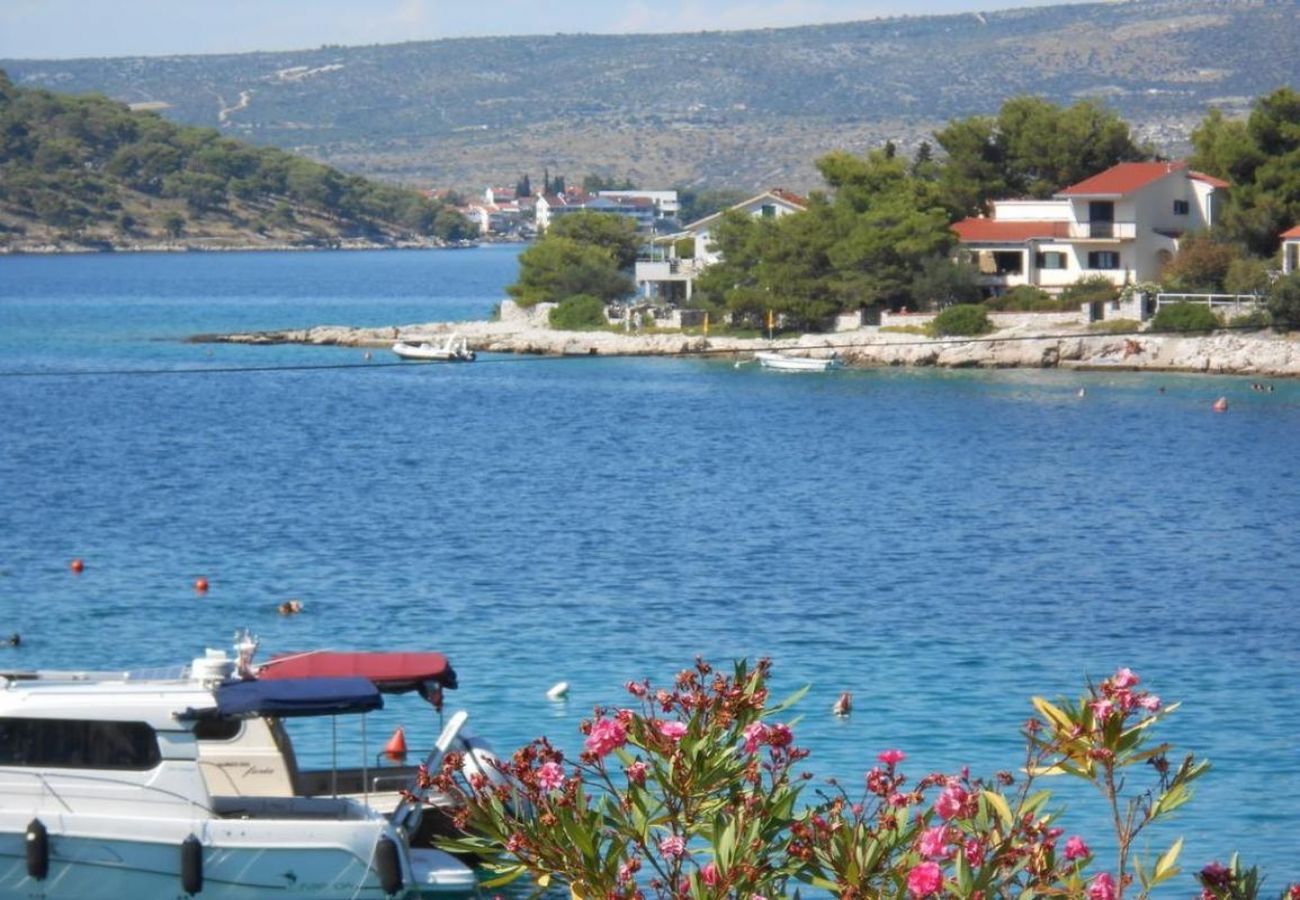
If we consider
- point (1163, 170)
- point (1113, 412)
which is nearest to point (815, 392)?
point (1113, 412)

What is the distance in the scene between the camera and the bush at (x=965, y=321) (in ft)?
236

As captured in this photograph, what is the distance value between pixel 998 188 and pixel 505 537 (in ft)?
176

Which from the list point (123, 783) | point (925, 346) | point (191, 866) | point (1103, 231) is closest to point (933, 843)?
point (191, 866)

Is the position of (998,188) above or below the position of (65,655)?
above

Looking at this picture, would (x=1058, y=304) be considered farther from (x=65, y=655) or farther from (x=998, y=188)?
(x=65, y=655)

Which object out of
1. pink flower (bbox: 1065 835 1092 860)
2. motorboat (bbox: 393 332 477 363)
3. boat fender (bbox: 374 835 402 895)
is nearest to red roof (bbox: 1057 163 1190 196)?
motorboat (bbox: 393 332 477 363)

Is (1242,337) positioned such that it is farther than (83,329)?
No

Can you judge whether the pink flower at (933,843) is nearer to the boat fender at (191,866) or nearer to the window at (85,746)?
the boat fender at (191,866)

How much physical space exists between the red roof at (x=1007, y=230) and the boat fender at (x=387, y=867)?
64.4 meters

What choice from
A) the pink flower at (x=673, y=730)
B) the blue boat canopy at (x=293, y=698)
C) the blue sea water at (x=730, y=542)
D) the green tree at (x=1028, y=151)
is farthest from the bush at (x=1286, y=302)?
the pink flower at (x=673, y=730)

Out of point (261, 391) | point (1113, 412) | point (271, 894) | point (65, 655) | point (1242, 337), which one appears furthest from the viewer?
point (261, 391)

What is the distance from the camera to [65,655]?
2559 centimetres

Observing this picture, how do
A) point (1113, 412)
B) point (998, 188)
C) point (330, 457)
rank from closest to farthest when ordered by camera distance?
point (330, 457) → point (1113, 412) → point (998, 188)

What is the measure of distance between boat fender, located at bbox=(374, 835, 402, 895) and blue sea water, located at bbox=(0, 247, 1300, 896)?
6.19 metres
